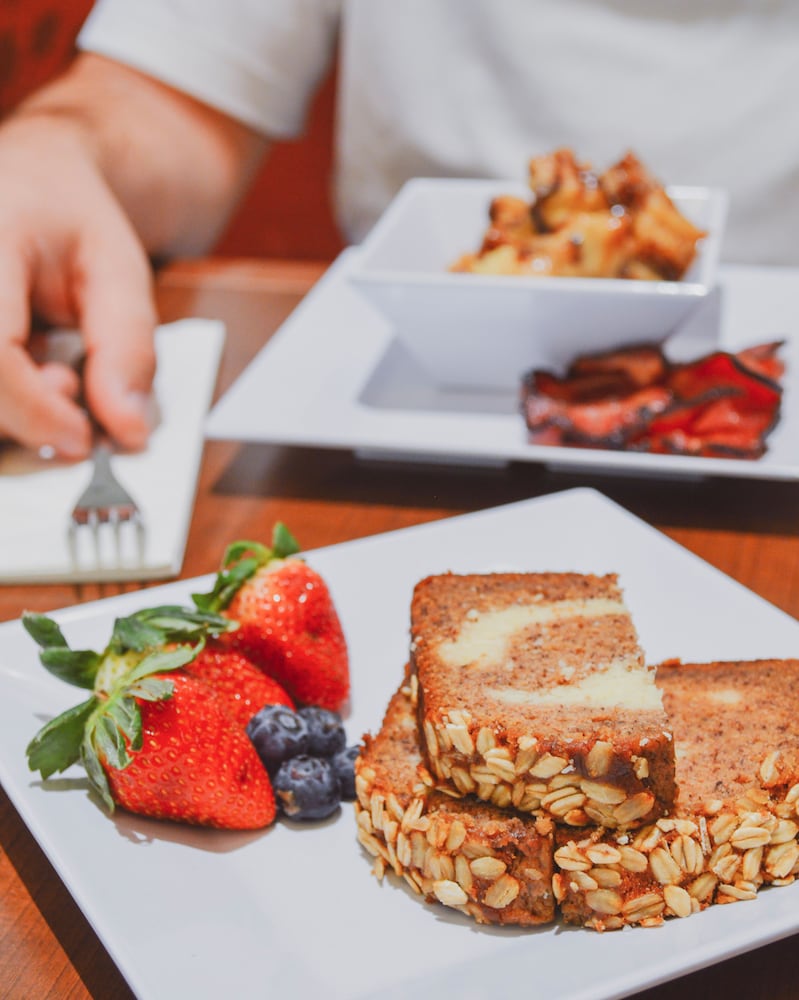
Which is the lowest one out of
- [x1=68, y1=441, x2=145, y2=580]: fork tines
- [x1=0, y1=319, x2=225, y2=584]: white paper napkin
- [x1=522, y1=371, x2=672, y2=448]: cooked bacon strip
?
[x1=0, y1=319, x2=225, y2=584]: white paper napkin

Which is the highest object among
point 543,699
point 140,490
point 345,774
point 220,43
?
point 220,43

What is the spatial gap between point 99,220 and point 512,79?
2.91ft

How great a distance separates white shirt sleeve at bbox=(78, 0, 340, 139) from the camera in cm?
226

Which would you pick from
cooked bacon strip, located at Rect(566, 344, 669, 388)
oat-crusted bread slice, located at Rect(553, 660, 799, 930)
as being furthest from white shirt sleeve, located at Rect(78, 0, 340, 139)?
oat-crusted bread slice, located at Rect(553, 660, 799, 930)

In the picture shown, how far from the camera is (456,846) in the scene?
31.0 inches

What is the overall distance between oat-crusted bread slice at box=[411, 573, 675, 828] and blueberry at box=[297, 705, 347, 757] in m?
0.09

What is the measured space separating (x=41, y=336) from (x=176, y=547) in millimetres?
676

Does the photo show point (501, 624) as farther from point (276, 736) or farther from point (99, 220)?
point (99, 220)

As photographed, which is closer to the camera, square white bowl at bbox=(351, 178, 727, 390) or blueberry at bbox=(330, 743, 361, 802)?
blueberry at bbox=(330, 743, 361, 802)

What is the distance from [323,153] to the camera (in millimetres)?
3559

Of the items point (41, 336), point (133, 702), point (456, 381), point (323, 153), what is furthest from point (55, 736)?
point (323, 153)

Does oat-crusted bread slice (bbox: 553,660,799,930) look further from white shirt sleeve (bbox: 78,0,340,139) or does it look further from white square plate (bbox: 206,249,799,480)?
white shirt sleeve (bbox: 78,0,340,139)

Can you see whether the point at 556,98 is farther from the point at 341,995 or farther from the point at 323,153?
the point at 341,995

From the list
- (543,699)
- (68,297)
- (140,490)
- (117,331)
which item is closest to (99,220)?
(68,297)
